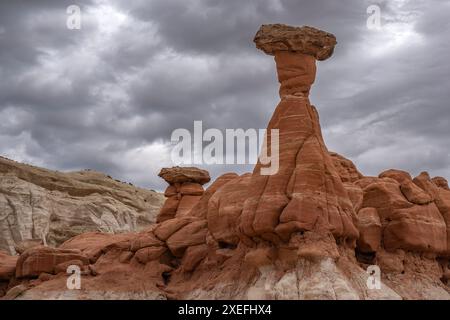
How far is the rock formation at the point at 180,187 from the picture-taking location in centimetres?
5356

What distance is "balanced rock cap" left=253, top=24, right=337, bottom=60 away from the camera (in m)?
33.2

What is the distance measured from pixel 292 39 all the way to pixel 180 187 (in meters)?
24.1

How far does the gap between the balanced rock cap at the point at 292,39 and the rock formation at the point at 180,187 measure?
861 inches

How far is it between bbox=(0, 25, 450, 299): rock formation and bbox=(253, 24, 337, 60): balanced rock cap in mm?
56

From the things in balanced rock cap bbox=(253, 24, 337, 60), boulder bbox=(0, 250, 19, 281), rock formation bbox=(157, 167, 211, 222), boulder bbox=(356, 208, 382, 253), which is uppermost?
balanced rock cap bbox=(253, 24, 337, 60)

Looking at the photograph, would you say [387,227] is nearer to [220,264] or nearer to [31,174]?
[220,264]

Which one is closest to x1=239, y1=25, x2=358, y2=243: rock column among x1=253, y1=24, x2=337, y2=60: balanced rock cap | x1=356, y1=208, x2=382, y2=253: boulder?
→ x1=253, y1=24, x2=337, y2=60: balanced rock cap

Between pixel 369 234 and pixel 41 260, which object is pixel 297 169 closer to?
pixel 369 234

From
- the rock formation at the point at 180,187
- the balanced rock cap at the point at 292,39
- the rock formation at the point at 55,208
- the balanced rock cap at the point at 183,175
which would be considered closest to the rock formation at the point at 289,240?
the balanced rock cap at the point at 292,39

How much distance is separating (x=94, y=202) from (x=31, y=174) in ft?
26.0

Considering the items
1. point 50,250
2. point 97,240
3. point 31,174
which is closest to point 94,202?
point 31,174

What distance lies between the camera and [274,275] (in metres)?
29.8

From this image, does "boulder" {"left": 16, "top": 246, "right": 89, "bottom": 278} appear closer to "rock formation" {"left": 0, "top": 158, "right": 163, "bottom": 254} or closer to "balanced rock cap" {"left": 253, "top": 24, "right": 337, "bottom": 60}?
"balanced rock cap" {"left": 253, "top": 24, "right": 337, "bottom": 60}

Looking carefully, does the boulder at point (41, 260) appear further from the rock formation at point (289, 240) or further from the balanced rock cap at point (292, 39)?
the balanced rock cap at point (292, 39)
